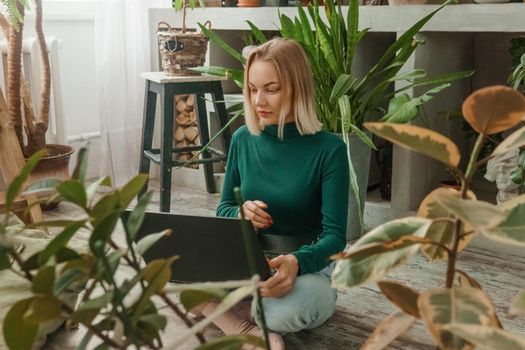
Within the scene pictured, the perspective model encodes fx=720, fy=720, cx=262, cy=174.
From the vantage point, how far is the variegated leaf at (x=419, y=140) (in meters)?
0.54

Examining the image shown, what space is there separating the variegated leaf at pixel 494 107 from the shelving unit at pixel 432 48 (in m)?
2.08

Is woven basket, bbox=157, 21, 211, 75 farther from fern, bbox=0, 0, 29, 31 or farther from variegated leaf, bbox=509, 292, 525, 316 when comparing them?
variegated leaf, bbox=509, 292, 525, 316

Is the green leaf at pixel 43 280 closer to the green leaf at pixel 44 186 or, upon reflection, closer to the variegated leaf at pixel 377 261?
the green leaf at pixel 44 186

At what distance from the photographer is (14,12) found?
9.06 ft

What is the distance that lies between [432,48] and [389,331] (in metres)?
2.34

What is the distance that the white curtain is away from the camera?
11.3 ft

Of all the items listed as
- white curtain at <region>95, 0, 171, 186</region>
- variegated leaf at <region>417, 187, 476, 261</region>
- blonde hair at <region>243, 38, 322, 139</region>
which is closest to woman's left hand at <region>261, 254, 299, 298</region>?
blonde hair at <region>243, 38, 322, 139</region>

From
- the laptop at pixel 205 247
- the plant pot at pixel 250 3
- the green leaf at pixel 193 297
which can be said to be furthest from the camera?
the plant pot at pixel 250 3

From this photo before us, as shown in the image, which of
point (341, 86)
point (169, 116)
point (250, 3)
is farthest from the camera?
point (250, 3)

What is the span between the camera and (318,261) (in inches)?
71.5

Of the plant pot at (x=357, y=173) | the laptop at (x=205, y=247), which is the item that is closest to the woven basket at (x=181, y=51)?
the plant pot at (x=357, y=173)

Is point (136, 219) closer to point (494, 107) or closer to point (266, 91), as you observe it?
point (494, 107)

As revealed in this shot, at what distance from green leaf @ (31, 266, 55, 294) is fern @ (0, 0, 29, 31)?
8.14 ft

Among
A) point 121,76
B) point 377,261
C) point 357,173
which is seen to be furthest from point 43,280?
point 121,76
